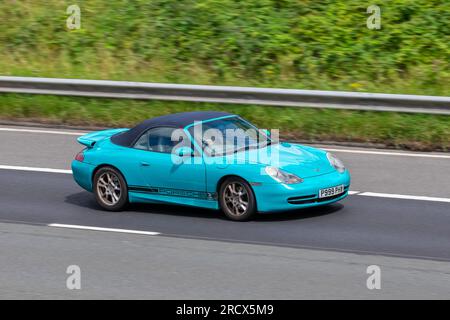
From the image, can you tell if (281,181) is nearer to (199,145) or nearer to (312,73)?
(199,145)

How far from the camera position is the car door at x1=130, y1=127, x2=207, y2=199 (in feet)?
39.8

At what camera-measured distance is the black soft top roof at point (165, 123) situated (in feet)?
41.1

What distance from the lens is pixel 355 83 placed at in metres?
18.6

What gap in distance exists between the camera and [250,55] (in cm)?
1991

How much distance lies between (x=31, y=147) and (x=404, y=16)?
837 cm

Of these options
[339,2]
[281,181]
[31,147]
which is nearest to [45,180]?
[31,147]

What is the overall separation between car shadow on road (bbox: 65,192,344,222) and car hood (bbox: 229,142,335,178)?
60 cm

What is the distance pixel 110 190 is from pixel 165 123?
1.22 meters

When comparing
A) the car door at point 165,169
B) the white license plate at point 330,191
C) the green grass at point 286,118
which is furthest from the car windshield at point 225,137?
the green grass at point 286,118

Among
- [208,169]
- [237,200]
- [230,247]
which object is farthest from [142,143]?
[230,247]

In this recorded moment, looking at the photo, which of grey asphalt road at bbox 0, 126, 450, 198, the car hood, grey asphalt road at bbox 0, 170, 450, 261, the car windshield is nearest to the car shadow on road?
grey asphalt road at bbox 0, 170, 450, 261

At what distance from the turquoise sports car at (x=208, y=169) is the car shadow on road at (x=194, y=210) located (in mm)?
268

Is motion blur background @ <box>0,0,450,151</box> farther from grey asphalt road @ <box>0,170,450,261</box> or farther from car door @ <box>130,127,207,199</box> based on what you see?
car door @ <box>130,127,207,199</box>

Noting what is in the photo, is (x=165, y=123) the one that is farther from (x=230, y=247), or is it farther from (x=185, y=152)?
(x=230, y=247)
